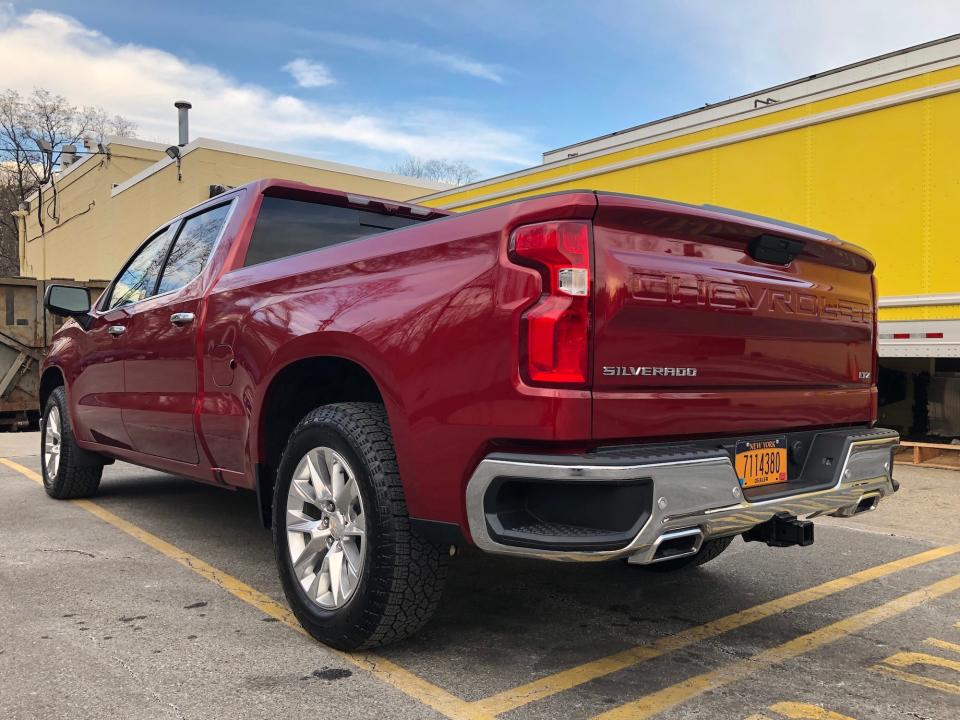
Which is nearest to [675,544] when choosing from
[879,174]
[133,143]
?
[879,174]

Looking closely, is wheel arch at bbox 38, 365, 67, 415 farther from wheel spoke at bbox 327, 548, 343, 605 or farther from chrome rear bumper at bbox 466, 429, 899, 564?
chrome rear bumper at bbox 466, 429, 899, 564

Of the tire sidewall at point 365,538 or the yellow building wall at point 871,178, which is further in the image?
the yellow building wall at point 871,178

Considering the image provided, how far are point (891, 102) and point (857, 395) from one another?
4.73 m

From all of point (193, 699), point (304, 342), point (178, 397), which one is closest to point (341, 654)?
point (193, 699)

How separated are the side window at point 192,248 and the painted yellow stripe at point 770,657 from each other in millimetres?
3091

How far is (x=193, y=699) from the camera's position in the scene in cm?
271

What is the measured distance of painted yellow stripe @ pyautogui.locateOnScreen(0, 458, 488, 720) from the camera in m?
2.70

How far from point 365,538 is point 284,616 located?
2.81ft

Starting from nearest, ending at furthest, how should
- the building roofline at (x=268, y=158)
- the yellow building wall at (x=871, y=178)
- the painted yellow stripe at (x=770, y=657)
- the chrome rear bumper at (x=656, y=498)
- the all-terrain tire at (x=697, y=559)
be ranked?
the chrome rear bumper at (x=656, y=498), the painted yellow stripe at (x=770, y=657), the all-terrain tire at (x=697, y=559), the yellow building wall at (x=871, y=178), the building roofline at (x=268, y=158)

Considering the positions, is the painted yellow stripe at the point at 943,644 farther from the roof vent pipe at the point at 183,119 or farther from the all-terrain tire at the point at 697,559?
the roof vent pipe at the point at 183,119

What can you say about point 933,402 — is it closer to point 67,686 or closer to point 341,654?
point 341,654

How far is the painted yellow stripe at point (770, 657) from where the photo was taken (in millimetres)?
2699

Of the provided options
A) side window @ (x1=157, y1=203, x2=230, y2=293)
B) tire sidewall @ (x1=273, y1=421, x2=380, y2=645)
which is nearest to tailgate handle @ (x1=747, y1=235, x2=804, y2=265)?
tire sidewall @ (x1=273, y1=421, x2=380, y2=645)

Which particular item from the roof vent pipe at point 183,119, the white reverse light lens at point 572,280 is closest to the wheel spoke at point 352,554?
the white reverse light lens at point 572,280
